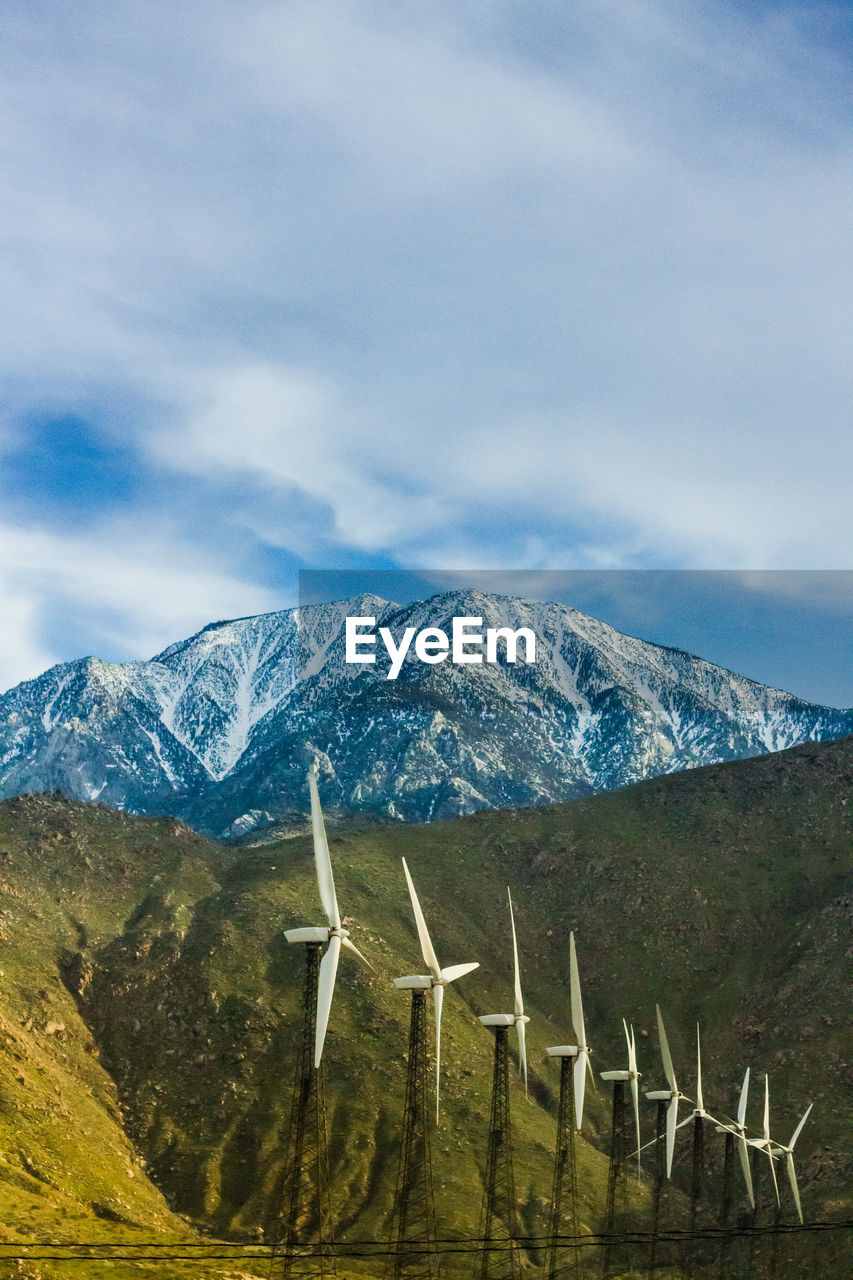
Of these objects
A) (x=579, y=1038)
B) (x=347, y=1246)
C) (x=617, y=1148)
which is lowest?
(x=347, y=1246)

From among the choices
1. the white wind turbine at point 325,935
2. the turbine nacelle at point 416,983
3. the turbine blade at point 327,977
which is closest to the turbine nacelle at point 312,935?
the white wind turbine at point 325,935

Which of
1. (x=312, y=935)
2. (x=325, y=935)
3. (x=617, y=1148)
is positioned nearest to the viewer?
(x=312, y=935)

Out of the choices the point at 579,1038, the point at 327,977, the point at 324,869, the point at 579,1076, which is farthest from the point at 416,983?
the point at 579,1076

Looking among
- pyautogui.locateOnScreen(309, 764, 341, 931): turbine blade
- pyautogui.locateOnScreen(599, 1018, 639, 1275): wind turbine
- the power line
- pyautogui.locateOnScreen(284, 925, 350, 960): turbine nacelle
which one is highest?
pyautogui.locateOnScreen(309, 764, 341, 931): turbine blade

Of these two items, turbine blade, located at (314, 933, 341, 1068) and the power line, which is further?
the power line

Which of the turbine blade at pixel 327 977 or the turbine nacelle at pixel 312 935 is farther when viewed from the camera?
the turbine nacelle at pixel 312 935

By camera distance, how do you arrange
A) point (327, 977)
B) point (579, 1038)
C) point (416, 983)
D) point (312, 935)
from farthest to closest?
point (579, 1038) < point (416, 983) < point (327, 977) < point (312, 935)

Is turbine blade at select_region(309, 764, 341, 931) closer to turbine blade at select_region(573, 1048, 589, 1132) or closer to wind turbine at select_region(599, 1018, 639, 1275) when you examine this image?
wind turbine at select_region(599, 1018, 639, 1275)

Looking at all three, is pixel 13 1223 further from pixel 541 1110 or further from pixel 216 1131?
pixel 541 1110

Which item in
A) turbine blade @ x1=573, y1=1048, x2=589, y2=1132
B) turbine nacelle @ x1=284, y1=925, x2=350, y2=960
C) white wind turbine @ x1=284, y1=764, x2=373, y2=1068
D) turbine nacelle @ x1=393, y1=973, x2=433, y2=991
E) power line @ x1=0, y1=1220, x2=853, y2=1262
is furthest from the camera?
turbine blade @ x1=573, y1=1048, x2=589, y2=1132

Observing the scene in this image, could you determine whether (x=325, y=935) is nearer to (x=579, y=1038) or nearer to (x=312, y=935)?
(x=312, y=935)

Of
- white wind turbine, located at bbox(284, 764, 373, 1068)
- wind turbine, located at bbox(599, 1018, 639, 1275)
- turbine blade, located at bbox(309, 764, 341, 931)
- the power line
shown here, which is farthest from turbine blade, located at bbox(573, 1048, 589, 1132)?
turbine blade, located at bbox(309, 764, 341, 931)

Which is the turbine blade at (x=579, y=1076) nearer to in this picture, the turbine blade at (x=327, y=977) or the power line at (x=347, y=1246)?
the power line at (x=347, y=1246)
